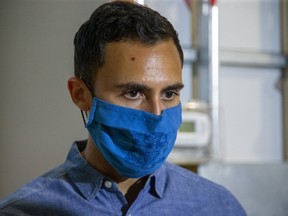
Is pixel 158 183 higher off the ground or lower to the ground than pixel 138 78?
lower

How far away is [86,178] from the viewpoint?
3.61 feet

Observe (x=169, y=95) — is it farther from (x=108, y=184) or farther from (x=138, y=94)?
(x=108, y=184)

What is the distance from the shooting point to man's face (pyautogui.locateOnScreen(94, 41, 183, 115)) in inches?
39.3

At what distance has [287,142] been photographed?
254 cm

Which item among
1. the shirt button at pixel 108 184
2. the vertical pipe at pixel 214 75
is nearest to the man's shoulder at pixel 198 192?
the shirt button at pixel 108 184

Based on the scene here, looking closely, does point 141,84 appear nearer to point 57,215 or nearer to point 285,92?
point 57,215

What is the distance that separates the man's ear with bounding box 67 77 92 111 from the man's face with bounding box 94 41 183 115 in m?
0.04

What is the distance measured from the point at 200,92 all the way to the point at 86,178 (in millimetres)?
1249

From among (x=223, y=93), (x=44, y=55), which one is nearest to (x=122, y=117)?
(x=44, y=55)

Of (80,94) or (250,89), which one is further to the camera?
(250,89)

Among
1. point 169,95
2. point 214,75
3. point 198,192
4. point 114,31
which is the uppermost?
point 114,31

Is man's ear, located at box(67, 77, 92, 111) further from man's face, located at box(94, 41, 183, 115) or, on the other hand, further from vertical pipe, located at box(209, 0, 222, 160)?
vertical pipe, located at box(209, 0, 222, 160)

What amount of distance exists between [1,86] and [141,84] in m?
0.45

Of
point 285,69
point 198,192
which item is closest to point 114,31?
point 198,192
